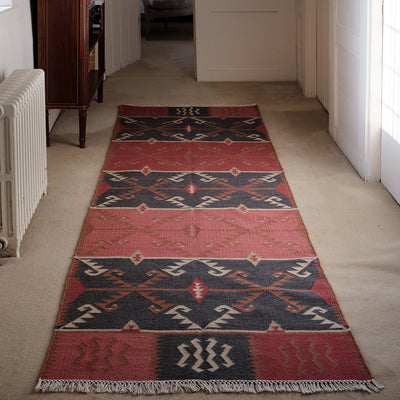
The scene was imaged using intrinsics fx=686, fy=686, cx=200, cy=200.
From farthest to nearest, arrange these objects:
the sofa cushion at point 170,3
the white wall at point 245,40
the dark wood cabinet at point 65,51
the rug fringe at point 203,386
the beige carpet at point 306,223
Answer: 1. the sofa cushion at point 170,3
2. the white wall at point 245,40
3. the dark wood cabinet at point 65,51
4. the beige carpet at point 306,223
5. the rug fringe at point 203,386

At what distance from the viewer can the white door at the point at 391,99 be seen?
12.8 ft

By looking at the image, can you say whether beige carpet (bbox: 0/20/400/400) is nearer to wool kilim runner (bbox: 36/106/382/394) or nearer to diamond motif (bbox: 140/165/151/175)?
wool kilim runner (bbox: 36/106/382/394)

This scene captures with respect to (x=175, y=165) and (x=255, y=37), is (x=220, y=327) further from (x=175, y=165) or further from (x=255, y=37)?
(x=255, y=37)

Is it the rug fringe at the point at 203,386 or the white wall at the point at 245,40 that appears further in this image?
the white wall at the point at 245,40

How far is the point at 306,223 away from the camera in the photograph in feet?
12.4

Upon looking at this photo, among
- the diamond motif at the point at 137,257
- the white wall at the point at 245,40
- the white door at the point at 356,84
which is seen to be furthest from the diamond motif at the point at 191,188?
the white wall at the point at 245,40

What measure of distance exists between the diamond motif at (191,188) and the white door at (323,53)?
2098mm

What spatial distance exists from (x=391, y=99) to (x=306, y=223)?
929mm

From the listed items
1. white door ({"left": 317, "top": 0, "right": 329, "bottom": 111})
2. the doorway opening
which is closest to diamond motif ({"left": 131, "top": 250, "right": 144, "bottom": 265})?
white door ({"left": 317, "top": 0, "right": 329, "bottom": 111})

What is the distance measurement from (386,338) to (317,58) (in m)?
4.06

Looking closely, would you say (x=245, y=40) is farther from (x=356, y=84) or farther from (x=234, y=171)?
(x=234, y=171)

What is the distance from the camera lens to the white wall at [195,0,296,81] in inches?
269

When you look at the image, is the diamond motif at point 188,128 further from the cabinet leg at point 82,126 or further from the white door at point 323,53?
the white door at point 323,53

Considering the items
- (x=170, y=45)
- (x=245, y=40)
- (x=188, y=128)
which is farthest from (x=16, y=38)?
(x=170, y=45)
